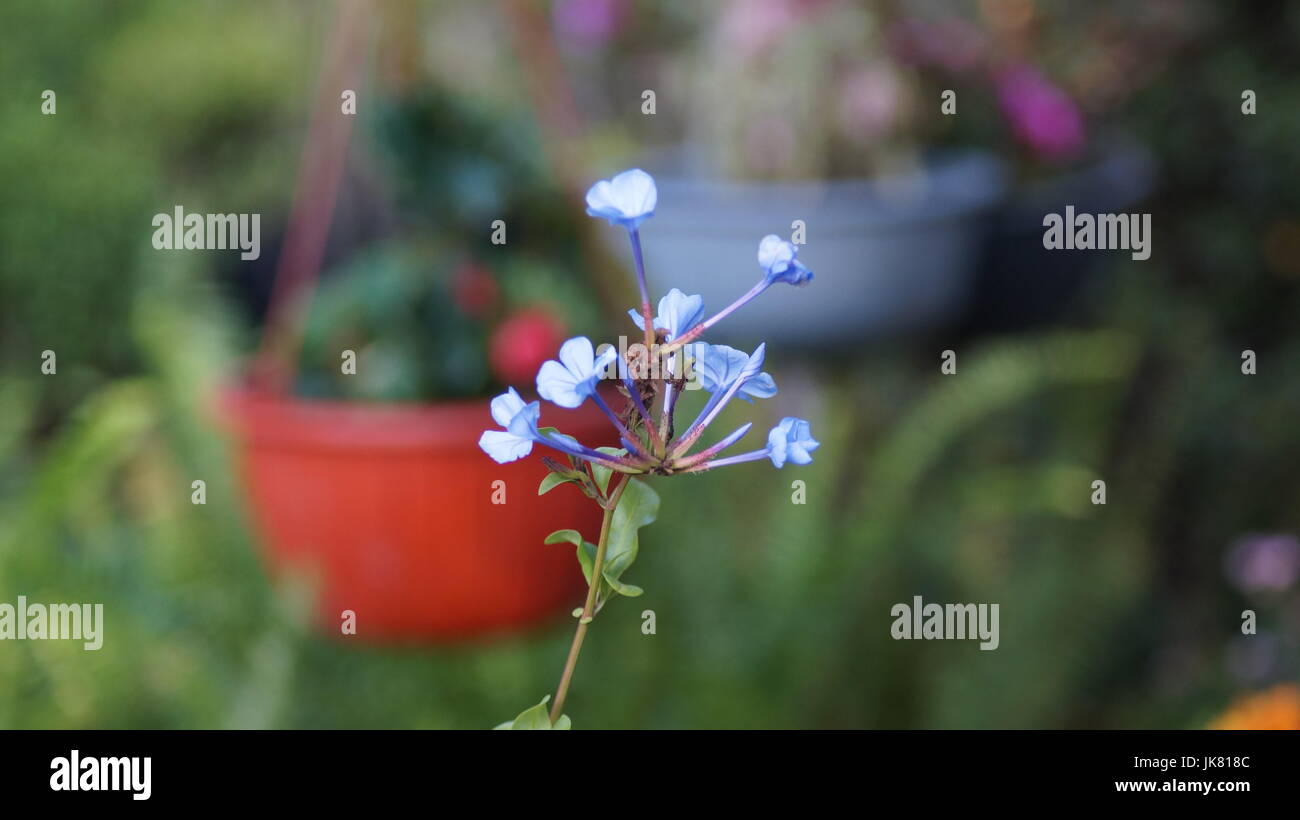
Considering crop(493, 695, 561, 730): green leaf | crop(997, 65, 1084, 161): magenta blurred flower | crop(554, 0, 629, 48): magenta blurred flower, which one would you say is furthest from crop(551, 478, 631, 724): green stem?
crop(554, 0, 629, 48): magenta blurred flower

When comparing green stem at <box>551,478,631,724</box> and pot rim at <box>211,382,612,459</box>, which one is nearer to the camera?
green stem at <box>551,478,631,724</box>

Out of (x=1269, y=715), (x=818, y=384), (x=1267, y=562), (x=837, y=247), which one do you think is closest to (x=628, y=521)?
(x=1269, y=715)

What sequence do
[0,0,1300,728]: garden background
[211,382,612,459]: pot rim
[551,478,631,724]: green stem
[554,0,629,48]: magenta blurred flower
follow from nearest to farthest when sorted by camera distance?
[551,478,631,724]: green stem
[211,382,612,459]: pot rim
[0,0,1300,728]: garden background
[554,0,629,48]: magenta blurred flower

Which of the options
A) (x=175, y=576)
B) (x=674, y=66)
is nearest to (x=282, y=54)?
A: (x=674, y=66)

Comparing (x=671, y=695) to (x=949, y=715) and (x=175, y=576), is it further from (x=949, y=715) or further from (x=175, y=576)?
(x=175, y=576)

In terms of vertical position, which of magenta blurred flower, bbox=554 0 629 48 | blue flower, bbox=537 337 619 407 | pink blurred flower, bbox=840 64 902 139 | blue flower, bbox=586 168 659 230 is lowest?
blue flower, bbox=537 337 619 407

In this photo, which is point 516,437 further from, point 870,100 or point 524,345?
point 870,100

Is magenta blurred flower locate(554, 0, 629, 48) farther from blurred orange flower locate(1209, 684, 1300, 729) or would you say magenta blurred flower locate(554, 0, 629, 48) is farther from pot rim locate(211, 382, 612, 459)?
blurred orange flower locate(1209, 684, 1300, 729)
